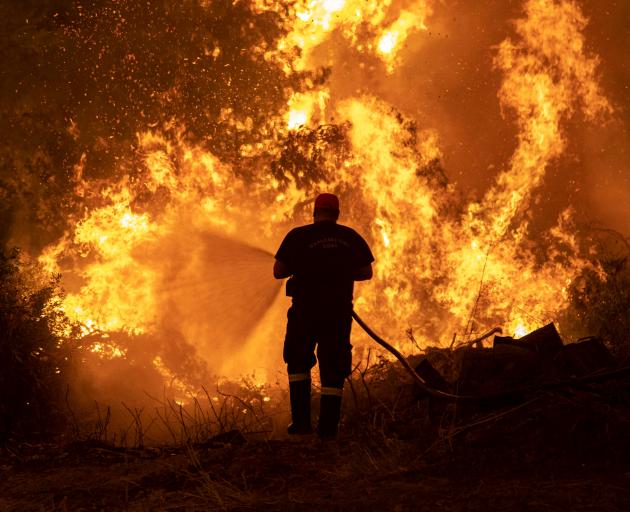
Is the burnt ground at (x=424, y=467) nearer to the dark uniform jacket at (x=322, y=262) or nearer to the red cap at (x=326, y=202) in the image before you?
the dark uniform jacket at (x=322, y=262)

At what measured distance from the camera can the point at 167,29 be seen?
15023 mm

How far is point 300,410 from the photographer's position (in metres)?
5.06

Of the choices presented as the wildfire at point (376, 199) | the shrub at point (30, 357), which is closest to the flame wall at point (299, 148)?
the wildfire at point (376, 199)

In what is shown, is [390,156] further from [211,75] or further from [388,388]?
[388,388]

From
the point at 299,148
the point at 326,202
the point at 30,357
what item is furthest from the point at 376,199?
the point at 326,202

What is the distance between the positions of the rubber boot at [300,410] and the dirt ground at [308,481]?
0.46 meters

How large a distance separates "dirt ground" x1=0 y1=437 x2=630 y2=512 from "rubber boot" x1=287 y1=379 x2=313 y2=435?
18.0 inches

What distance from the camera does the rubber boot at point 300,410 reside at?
5066 millimetres

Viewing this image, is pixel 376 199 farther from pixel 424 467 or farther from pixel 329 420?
pixel 424 467

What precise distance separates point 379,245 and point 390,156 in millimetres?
1951

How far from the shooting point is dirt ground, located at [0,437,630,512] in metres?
2.82

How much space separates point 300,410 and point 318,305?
33.5 inches

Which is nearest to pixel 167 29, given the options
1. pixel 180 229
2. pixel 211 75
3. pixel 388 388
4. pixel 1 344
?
pixel 211 75

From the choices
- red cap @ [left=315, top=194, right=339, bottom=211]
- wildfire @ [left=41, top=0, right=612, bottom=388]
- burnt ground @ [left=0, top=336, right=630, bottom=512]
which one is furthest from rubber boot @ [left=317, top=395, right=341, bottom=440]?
wildfire @ [left=41, top=0, right=612, bottom=388]
